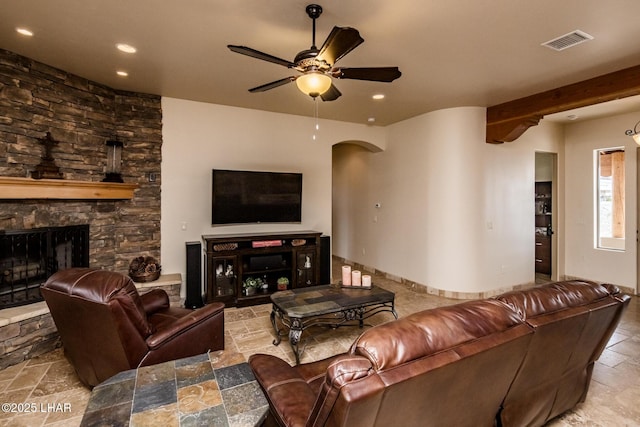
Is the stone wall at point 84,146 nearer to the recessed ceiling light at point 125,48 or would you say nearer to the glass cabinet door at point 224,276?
the glass cabinet door at point 224,276

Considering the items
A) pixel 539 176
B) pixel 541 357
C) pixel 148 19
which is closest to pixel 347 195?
pixel 539 176

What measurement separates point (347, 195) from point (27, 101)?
18.1 ft

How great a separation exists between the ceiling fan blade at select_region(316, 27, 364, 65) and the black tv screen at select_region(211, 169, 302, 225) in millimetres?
2679

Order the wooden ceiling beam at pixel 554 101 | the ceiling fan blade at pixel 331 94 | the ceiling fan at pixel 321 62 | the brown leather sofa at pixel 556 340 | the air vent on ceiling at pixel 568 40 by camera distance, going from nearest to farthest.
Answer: the brown leather sofa at pixel 556 340
the ceiling fan at pixel 321 62
the air vent on ceiling at pixel 568 40
the ceiling fan blade at pixel 331 94
the wooden ceiling beam at pixel 554 101

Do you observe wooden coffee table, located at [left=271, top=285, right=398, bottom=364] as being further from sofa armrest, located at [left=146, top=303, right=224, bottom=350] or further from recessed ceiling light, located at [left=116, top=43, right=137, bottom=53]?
recessed ceiling light, located at [left=116, top=43, right=137, bottom=53]

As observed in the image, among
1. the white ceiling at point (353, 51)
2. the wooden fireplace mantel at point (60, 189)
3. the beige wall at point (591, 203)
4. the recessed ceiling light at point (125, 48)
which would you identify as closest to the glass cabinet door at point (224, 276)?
the wooden fireplace mantel at point (60, 189)

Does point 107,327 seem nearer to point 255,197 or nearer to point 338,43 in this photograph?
point 338,43

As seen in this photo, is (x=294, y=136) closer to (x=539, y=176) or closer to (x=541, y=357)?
(x=541, y=357)

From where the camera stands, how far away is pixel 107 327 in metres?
2.01

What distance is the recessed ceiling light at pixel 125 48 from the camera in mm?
2941

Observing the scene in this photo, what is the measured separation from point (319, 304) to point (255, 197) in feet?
7.30

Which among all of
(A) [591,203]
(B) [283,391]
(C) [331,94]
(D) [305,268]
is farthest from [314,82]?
(A) [591,203]

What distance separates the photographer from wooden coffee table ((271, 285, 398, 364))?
9.36 ft

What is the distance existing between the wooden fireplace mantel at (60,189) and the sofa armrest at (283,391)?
2.87 meters
